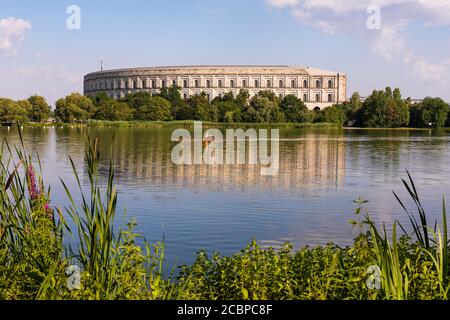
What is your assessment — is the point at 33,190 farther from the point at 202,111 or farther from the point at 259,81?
the point at 259,81

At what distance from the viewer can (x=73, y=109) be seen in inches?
3752

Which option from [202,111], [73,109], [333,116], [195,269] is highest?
[73,109]

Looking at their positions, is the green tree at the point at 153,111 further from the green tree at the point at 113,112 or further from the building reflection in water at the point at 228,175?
the building reflection in water at the point at 228,175

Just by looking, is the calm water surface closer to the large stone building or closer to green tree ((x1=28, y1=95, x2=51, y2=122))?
green tree ((x1=28, y1=95, x2=51, y2=122))

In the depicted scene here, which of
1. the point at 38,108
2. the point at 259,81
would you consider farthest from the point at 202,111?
the point at 259,81

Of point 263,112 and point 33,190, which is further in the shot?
point 263,112

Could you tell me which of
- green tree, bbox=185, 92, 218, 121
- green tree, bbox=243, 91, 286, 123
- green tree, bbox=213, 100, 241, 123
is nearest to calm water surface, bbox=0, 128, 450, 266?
green tree, bbox=185, 92, 218, 121

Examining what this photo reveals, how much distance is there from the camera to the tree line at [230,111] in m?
97.3

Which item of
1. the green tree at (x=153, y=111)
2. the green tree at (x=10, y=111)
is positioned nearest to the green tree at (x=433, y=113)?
the green tree at (x=153, y=111)

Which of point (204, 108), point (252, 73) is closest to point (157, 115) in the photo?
point (204, 108)

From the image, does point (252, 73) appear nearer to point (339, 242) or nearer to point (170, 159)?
point (170, 159)

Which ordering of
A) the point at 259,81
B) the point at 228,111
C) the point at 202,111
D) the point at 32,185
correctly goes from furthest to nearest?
the point at 259,81
the point at 228,111
the point at 202,111
the point at 32,185

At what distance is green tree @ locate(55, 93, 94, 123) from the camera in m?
95.7

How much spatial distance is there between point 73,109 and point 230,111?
2624 centimetres
